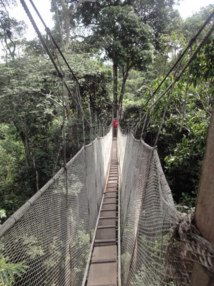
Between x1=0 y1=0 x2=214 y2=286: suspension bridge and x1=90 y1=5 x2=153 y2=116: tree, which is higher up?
x1=90 y1=5 x2=153 y2=116: tree

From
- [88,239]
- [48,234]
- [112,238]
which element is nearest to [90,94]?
[112,238]

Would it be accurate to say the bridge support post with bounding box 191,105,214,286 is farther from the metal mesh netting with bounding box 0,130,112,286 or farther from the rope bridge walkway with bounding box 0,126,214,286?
the metal mesh netting with bounding box 0,130,112,286

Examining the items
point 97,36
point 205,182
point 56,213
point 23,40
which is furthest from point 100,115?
point 205,182

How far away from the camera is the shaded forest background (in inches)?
95.7

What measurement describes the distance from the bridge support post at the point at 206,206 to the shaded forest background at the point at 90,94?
4.43 feet

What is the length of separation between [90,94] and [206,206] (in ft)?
27.6

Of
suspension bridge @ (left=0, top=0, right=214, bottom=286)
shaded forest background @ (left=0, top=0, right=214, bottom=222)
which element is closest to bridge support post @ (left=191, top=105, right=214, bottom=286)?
suspension bridge @ (left=0, top=0, right=214, bottom=286)

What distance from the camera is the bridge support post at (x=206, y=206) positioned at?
1.24ft

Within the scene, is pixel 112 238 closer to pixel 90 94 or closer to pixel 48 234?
pixel 48 234

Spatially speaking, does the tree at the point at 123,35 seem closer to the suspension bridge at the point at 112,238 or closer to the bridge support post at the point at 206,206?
the suspension bridge at the point at 112,238

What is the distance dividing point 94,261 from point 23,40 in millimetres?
6571

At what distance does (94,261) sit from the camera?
2209 mm

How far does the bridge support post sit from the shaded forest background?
4.43 ft

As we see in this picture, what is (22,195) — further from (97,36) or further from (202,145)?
(97,36)
